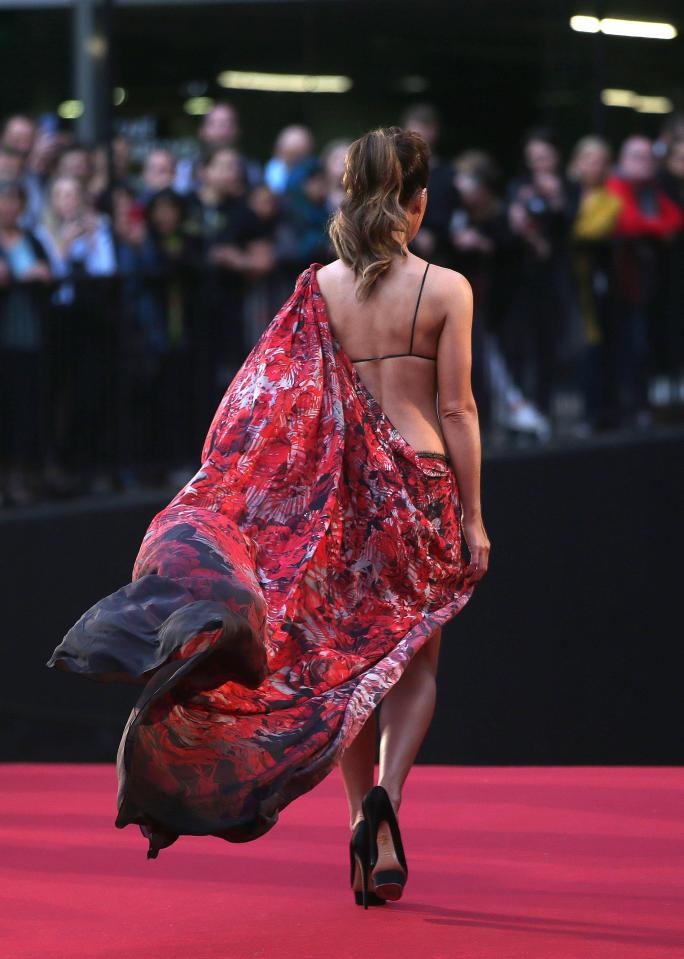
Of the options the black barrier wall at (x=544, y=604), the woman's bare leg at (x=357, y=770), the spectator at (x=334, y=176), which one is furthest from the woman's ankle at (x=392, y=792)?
the spectator at (x=334, y=176)

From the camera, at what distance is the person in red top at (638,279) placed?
9.08m

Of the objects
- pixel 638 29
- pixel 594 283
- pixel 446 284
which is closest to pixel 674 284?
pixel 594 283

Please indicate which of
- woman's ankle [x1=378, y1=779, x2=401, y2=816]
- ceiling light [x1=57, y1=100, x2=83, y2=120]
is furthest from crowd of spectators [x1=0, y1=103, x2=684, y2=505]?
woman's ankle [x1=378, y1=779, x2=401, y2=816]

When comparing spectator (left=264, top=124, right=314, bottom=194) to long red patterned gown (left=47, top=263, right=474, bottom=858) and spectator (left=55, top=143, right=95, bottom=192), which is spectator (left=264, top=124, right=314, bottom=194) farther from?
long red patterned gown (left=47, top=263, right=474, bottom=858)

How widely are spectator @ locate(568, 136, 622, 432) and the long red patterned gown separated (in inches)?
178

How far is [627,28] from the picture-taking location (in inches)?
463

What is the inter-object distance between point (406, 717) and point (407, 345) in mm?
977

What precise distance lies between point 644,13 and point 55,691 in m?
5.99

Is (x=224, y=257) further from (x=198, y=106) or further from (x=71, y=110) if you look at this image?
(x=71, y=110)

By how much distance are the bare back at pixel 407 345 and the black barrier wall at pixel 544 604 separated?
4.20 meters

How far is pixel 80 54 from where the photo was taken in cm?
1341

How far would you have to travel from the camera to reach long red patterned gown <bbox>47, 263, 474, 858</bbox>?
3980 millimetres

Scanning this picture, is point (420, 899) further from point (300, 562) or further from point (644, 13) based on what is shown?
point (644, 13)

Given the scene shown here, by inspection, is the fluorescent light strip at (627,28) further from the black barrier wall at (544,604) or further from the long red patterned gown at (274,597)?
the long red patterned gown at (274,597)
